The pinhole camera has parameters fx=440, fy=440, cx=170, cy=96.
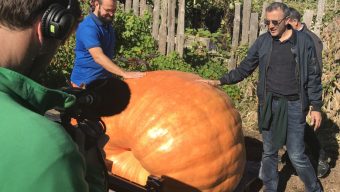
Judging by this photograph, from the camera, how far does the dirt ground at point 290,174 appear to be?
4422 mm

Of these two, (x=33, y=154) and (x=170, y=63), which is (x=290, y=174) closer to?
(x=170, y=63)

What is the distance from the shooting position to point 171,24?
7812mm

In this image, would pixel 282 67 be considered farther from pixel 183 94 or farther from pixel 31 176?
pixel 31 176

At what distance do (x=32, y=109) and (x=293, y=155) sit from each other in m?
3.41

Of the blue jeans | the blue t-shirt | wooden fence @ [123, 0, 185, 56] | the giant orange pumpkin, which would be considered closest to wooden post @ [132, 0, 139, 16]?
wooden fence @ [123, 0, 185, 56]

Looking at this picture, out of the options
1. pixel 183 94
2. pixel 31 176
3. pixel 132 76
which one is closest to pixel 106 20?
pixel 132 76

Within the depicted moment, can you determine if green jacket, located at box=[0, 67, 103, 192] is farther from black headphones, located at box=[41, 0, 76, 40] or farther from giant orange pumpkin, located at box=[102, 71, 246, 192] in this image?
giant orange pumpkin, located at box=[102, 71, 246, 192]

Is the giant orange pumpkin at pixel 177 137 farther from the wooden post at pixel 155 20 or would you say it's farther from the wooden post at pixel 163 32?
the wooden post at pixel 155 20

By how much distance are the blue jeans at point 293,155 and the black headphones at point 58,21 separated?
2.97 meters

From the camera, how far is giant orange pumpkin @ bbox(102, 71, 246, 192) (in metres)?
3.01

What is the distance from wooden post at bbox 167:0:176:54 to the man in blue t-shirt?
388 centimetres

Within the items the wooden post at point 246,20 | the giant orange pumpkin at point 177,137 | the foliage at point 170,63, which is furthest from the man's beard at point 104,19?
the wooden post at point 246,20

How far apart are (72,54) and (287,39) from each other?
3.74 metres

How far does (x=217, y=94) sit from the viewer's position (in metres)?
3.29
